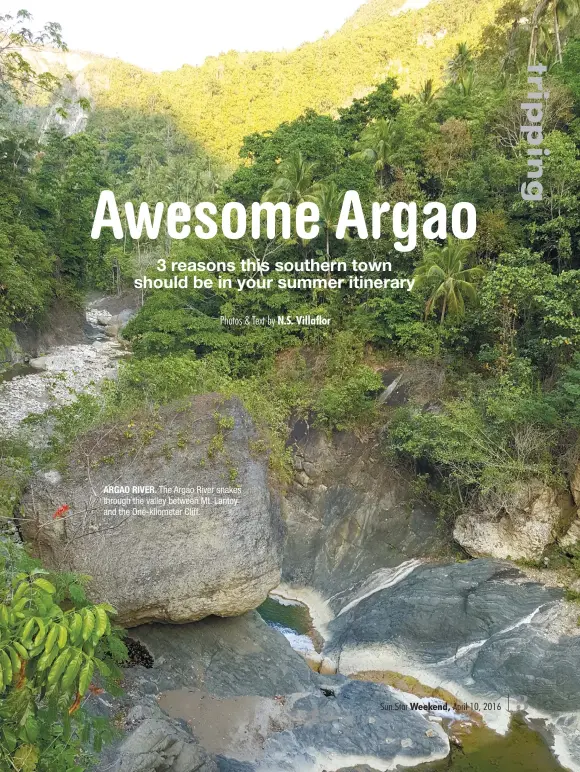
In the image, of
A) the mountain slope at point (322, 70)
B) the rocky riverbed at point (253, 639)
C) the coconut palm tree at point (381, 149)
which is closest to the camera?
the rocky riverbed at point (253, 639)

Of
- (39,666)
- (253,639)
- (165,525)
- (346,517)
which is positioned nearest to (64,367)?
(346,517)

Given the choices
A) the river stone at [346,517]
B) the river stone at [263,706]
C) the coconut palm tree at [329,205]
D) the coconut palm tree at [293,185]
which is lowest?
the river stone at [263,706]

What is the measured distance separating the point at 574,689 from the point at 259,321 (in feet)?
46.0

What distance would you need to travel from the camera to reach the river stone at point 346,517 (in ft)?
49.5

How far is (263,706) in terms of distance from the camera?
955 centimetres

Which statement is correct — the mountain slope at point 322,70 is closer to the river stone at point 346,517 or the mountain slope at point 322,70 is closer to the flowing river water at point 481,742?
the river stone at point 346,517

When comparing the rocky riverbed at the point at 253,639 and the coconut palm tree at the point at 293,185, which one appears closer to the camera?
the rocky riverbed at the point at 253,639

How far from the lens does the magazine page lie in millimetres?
8875

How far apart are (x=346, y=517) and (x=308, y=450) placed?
101 inches

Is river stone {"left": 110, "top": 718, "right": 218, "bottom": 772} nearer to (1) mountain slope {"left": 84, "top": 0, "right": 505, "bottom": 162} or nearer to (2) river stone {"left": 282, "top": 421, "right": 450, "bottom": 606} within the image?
(2) river stone {"left": 282, "top": 421, "right": 450, "bottom": 606}

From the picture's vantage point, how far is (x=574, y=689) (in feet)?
32.8

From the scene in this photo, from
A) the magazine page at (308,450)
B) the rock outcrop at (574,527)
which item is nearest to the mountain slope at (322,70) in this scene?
the magazine page at (308,450)

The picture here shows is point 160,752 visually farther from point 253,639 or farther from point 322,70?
point 322,70

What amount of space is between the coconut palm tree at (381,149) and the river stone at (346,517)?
1101cm
